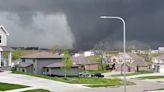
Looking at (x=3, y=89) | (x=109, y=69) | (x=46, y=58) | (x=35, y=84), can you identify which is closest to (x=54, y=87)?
(x=35, y=84)

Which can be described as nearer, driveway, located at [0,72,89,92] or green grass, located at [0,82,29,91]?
green grass, located at [0,82,29,91]

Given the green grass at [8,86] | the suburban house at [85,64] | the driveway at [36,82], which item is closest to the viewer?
the green grass at [8,86]

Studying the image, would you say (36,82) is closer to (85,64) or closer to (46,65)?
(46,65)

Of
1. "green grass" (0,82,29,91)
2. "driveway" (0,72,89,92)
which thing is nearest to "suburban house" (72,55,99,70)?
"driveway" (0,72,89,92)

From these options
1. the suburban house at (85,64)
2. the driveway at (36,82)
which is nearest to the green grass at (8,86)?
the driveway at (36,82)

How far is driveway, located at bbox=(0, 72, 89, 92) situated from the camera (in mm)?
52144

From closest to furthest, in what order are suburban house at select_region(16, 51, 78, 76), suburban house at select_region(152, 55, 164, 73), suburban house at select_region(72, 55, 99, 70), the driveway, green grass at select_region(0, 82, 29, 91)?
1. green grass at select_region(0, 82, 29, 91)
2. the driveway
3. suburban house at select_region(16, 51, 78, 76)
4. suburban house at select_region(152, 55, 164, 73)
5. suburban house at select_region(72, 55, 99, 70)

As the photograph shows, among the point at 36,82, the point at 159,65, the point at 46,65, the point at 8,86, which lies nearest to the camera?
the point at 8,86

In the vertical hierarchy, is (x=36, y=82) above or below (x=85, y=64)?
below

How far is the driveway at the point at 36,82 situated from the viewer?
5214 centimetres

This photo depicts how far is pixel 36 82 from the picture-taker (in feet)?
187

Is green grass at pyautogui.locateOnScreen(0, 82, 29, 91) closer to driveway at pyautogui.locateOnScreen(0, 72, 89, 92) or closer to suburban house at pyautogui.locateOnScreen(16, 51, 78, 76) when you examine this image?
driveway at pyautogui.locateOnScreen(0, 72, 89, 92)

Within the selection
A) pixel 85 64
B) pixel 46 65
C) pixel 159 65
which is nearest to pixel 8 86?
pixel 46 65

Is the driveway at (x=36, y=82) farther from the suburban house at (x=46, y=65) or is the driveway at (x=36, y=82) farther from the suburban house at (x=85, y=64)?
the suburban house at (x=85, y=64)
